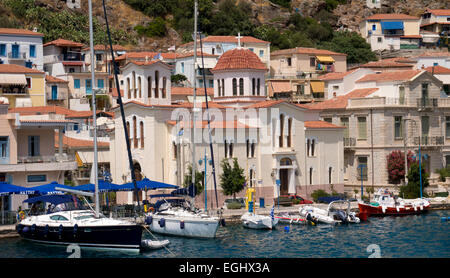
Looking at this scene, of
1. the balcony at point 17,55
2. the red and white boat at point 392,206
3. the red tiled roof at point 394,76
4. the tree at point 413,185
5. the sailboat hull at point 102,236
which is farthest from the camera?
the balcony at point 17,55

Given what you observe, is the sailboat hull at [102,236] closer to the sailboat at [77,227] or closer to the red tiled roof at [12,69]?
the sailboat at [77,227]

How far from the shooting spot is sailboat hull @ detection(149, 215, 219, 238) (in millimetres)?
40406

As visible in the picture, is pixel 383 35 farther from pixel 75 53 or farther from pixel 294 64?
pixel 75 53

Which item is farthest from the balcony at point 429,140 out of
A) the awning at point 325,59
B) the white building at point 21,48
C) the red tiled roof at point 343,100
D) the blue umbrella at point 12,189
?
the white building at point 21,48

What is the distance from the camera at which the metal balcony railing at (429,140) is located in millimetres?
63688

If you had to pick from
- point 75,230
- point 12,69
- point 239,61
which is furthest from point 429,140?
point 12,69

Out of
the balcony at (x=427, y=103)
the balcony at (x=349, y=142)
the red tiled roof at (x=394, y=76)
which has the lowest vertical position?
the balcony at (x=349, y=142)

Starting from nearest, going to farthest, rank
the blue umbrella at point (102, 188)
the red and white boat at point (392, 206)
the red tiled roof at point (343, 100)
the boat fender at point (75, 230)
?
the boat fender at point (75, 230) → the blue umbrella at point (102, 188) → the red and white boat at point (392, 206) → the red tiled roof at point (343, 100)

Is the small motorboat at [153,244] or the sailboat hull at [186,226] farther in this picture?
the sailboat hull at [186,226]

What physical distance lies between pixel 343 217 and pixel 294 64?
1929 inches

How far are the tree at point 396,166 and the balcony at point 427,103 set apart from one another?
15.7ft
